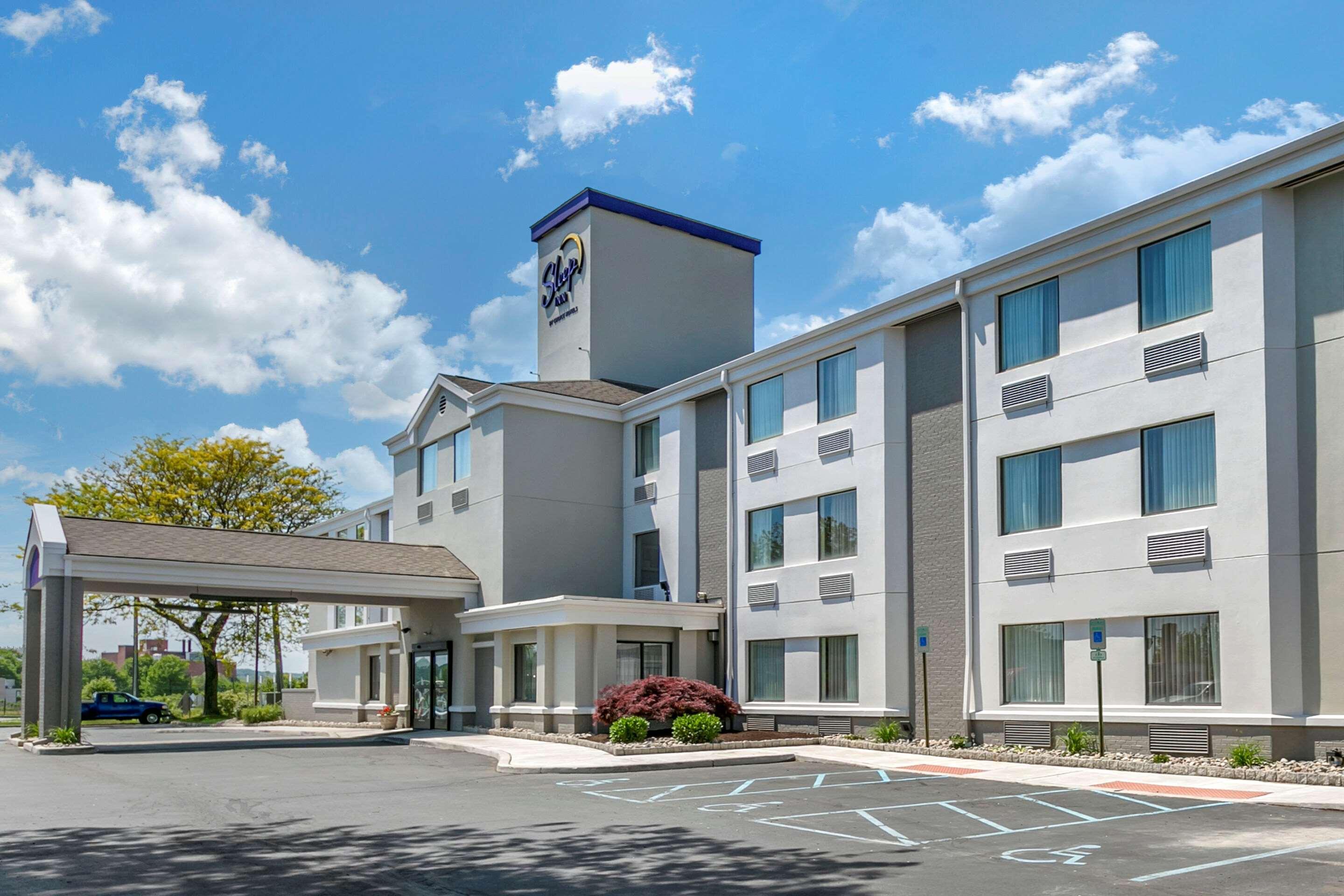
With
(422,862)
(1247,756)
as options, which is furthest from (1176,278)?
(422,862)

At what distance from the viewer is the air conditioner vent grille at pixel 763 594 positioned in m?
27.4

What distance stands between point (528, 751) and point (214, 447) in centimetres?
3271

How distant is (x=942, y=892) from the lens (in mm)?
9453

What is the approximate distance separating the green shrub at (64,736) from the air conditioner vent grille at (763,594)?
593 inches

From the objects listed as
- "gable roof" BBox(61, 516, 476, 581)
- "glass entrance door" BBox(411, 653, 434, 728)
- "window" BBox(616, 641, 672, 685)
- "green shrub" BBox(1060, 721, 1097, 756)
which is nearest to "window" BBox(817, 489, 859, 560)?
"window" BBox(616, 641, 672, 685)

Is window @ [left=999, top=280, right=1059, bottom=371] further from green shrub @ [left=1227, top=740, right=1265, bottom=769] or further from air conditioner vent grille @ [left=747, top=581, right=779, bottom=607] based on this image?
air conditioner vent grille @ [left=747, top=581, right=779, bottom=607]

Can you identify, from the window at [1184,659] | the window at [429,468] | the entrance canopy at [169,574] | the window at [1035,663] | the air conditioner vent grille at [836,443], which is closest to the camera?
the window at [1184,659]

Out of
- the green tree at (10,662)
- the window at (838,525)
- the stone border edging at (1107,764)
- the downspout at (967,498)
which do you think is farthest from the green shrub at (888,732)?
the green tree at (10,662)

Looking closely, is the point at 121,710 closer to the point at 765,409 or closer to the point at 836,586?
the point at 765,409

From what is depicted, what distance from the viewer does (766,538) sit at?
92.2ft

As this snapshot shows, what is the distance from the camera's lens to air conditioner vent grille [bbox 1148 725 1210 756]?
18.6 m

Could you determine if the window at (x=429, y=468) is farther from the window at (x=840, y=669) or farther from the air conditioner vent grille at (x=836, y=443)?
the window at (x=840, y=669)

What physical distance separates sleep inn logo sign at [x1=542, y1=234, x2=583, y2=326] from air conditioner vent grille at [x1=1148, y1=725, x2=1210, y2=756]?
930 inches

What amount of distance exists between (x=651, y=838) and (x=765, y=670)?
51.4 ft
